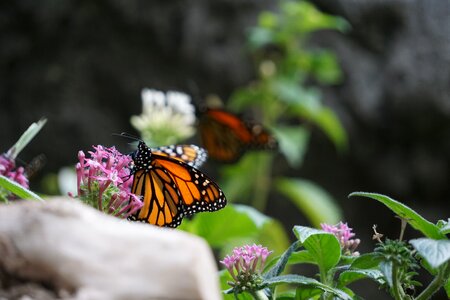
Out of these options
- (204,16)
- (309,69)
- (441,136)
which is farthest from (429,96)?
(204,16)

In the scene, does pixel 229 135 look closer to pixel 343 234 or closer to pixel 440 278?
pixel 343 234

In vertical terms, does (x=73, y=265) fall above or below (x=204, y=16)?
below

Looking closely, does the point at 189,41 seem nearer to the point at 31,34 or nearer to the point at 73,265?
the point at 31,34

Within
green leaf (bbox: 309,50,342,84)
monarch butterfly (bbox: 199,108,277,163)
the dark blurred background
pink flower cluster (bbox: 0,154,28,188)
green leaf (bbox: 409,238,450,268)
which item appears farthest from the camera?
the dark blurred background

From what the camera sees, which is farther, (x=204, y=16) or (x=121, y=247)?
(x=204, y=16)

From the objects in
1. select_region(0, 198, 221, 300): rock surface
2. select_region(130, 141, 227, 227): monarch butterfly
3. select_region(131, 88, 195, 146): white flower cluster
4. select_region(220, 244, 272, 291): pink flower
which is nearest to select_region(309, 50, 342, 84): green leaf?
select_region(131, 88, 195, 146): white flower cluster

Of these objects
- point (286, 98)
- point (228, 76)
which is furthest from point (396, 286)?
point (228, 76)

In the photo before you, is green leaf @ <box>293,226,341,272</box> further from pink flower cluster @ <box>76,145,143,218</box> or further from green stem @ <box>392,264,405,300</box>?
pink flower cluster @ <box>76,145,143,218</box>
